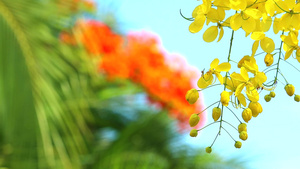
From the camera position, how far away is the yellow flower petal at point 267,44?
55cm

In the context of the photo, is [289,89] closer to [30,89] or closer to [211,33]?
[211,33]

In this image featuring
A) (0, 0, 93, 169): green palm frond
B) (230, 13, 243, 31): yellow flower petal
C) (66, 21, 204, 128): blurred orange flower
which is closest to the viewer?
(230, 13, 243, 31): yellow flower petal

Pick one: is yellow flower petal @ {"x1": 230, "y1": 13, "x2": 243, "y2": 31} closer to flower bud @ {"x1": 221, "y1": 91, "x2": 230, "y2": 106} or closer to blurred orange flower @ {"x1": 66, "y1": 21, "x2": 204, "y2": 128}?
flower bud @ {"x1": 221, "y1": 91, "x2": 230, "y2": 106}

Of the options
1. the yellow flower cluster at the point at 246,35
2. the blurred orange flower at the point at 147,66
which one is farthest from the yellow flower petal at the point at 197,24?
the blurred orange flower at the point at 147,66

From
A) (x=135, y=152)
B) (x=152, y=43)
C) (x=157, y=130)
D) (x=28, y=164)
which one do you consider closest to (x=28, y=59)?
(x=28, y=164)

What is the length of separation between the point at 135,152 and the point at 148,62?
1032 millimetres

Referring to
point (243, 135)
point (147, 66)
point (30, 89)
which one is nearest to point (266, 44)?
point (243, 135)

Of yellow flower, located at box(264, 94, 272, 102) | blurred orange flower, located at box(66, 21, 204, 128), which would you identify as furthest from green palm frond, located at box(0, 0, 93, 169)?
yellow flower, located at box(264, 94, 272, 102)

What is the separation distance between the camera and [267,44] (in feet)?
1.79

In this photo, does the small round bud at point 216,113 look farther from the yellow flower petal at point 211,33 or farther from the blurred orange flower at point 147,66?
the blurred orange flower at point 147,66

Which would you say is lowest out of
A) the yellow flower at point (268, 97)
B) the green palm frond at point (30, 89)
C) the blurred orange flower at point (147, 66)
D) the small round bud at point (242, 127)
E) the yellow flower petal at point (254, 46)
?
the small round bud at point (242, 127)

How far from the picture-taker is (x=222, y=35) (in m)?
0.55

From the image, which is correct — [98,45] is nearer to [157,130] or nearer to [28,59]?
[157,130]

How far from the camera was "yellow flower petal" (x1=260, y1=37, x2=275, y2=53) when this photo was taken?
0.55 meters
